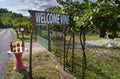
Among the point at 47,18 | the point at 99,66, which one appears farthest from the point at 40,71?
the point at 99,66

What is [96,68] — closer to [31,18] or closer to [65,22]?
[65,22]

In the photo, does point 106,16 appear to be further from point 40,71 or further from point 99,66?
point 99,66

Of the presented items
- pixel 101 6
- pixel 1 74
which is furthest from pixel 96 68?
pixel 101 6

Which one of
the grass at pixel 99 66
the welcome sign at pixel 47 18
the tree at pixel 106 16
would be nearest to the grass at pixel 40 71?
the grass at pixel 99 66

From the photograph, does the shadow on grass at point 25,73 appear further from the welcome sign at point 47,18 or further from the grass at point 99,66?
the welcome sign at point 47,18

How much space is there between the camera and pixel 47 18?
977 cm

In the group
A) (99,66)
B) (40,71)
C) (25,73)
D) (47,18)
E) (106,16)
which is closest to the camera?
(106,16)

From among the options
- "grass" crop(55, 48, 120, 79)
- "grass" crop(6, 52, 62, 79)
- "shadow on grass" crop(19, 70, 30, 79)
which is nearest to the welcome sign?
"grass" crop(6, 52, 62, 79)

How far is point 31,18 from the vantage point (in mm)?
8938

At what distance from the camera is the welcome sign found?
9.04 metres

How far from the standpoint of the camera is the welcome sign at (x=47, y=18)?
9.04 meters

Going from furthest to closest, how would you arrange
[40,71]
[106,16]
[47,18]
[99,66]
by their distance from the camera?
[99,66] → [40,71] → [47,18] → [106,16]

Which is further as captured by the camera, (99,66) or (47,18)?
(99,66)

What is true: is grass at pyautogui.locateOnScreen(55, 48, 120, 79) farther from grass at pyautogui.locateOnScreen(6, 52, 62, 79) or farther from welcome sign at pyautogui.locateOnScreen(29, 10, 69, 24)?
welcome sign at pyautogui.locateOnScreen(29, 10, 69, 24)
